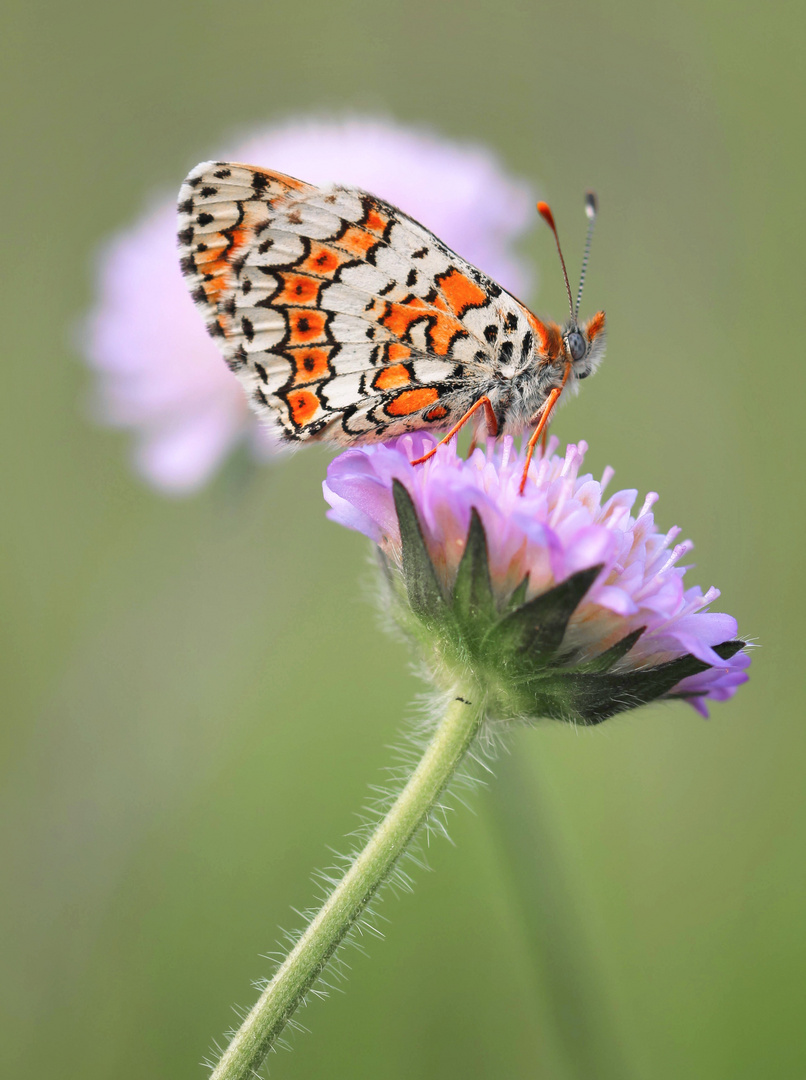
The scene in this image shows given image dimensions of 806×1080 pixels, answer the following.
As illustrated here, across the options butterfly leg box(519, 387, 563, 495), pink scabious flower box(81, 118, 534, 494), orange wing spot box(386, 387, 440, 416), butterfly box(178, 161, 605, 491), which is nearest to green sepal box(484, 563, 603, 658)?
butterfly leg box(519, 387, 563, 495)

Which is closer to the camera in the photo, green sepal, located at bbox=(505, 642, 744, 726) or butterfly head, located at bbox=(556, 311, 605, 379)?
green sepal, located at bbox=(505, 642, 744, 726)

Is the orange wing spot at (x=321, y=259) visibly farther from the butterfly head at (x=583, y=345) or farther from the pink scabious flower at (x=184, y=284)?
the pink scabious flower at (x=184, y=284)

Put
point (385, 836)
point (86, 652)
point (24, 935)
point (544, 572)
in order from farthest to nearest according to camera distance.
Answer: point (86, 652), point (24, 935), point (544, 572), point (385, 836)

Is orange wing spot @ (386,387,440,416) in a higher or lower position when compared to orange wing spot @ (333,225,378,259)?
lower

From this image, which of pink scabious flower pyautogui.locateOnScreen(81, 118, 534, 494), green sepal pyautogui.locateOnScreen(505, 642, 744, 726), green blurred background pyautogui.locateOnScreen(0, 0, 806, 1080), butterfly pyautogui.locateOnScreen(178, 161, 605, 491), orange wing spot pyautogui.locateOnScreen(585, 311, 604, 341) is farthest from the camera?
pink scabious flower pyautogui.locateOnScreen(81, 118, 534, 494)

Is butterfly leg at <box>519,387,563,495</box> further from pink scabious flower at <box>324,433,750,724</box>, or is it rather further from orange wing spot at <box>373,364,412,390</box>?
orange wing spot at <box>373,364,412,390</box>

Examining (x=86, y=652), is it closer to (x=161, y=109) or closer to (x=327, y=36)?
(x=161, y=109)

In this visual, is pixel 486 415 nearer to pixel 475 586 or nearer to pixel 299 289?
pixel 299 289

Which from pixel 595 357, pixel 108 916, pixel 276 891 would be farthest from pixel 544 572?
pixel 108 916

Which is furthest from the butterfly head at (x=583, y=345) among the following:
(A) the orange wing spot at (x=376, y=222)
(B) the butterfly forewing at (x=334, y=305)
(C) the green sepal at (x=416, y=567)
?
(C) the green sepal at (x=416, y=567)
